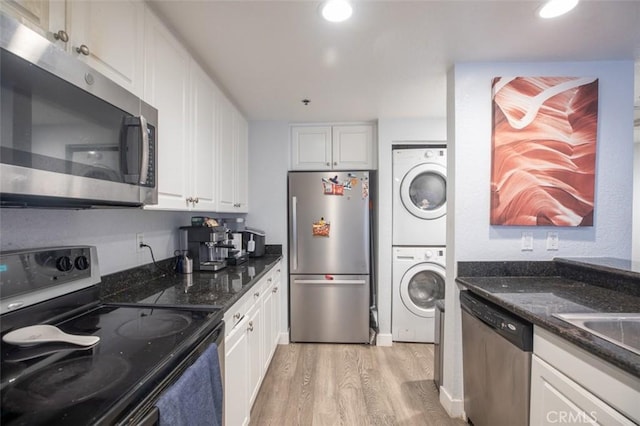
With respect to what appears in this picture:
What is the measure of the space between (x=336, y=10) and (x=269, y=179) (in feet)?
6.11

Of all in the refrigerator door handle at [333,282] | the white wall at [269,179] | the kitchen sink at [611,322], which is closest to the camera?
the kitchen sink at [611,322]

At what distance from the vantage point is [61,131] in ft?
2.48

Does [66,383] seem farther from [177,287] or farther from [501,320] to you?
[501,320]

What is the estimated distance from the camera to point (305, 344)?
2.87 meters

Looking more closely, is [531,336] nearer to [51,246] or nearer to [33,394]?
[33,394]

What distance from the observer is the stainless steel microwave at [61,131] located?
64cm

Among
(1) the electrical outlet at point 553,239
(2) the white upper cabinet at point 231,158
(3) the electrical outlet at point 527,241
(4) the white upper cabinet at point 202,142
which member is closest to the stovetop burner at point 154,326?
(4) the white upper cabinet at point 202,142

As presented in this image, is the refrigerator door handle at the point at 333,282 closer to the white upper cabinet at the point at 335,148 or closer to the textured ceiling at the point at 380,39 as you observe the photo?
the white upper cabinet at the point at 335,148

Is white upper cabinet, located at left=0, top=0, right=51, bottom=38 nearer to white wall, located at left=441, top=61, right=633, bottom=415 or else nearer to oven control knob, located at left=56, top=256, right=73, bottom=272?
oven control knob, located at left=56, top=256, right=73, bottom=272

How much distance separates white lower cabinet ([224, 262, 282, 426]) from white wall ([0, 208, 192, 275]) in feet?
2.23

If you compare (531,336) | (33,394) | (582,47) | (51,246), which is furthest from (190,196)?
(582,47)

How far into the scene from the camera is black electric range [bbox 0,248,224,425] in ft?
2.01

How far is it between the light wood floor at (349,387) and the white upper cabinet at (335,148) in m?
1.87

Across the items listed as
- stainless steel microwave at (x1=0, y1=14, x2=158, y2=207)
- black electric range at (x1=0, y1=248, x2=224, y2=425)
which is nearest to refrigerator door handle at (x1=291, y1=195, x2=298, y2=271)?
black electric range at (x1=0, y1=248, x2=224, y2=425)
